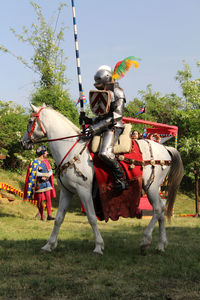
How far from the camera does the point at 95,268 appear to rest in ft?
18.0

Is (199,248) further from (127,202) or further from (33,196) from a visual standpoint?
(33,196)

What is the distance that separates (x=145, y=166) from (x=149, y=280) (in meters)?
2.55

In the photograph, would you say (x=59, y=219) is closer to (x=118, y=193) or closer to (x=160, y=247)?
(x=118, y=193)

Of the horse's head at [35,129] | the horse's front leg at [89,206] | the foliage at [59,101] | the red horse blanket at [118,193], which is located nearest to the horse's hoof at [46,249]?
the horse's front leg at [89,206]

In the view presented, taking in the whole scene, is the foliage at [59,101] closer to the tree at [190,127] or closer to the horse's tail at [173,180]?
the tree at [190,127]

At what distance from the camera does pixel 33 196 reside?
39.7 ft

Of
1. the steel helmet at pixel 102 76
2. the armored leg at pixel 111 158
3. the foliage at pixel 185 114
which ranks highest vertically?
the steel helmet at pixel 102 76

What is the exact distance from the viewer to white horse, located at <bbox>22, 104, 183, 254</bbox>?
6.49 m

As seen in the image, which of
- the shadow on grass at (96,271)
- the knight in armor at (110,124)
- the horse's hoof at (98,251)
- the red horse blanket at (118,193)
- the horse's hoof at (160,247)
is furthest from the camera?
the horse's hoof at (160,247)

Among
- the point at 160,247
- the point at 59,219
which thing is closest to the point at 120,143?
the point at 59,219

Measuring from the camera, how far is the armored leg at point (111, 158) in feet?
21.0

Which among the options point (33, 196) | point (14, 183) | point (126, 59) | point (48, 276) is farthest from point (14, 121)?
point (48, 276)

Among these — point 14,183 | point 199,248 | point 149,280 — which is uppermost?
point 149,280

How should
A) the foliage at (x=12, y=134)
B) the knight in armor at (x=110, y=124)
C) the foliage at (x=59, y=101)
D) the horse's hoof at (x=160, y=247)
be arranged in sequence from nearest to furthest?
the knight in armor at (x=110, y=124), the horse's hoof at (x=160, y=247), the foliage at (x=12, y=134), the foliage at (x=59, y=101)
